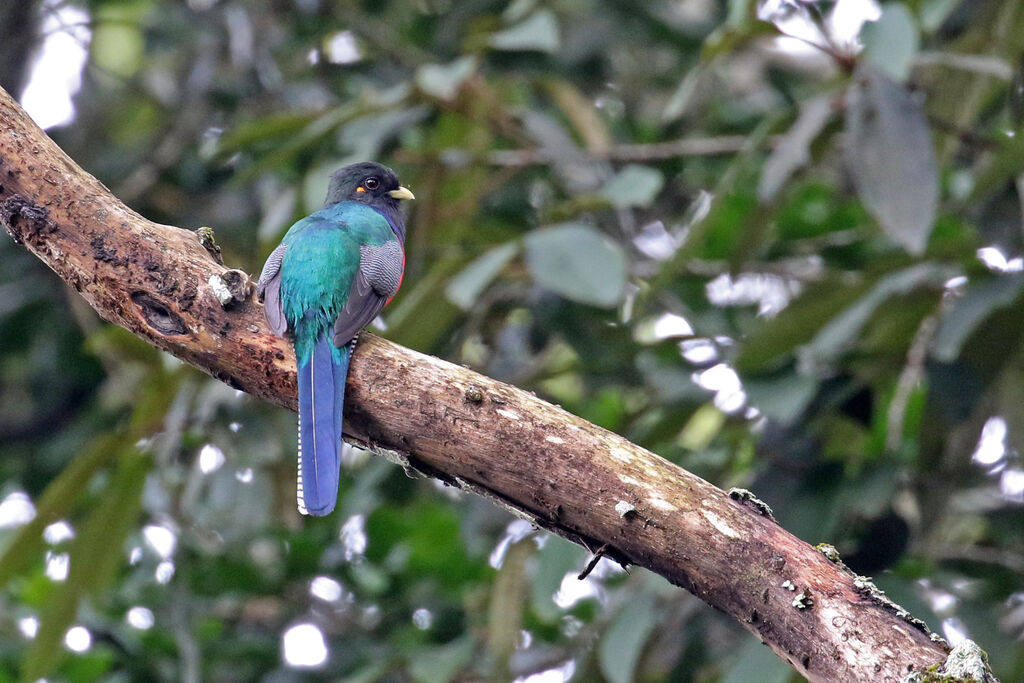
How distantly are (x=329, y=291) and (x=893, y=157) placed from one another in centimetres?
194

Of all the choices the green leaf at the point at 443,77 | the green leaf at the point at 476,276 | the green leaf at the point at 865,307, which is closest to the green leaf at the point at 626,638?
the green leaf at the point at 865,307

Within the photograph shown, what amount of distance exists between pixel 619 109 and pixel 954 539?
3181 mm

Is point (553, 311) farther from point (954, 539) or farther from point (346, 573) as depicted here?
point (954, 539)

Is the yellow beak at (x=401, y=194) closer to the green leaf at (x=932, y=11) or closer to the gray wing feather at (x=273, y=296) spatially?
the gray wing feather at (x=273, y=296)

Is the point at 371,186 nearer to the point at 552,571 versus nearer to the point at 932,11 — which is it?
the point at 552,571

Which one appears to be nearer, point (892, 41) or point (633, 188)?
point (892, 41)

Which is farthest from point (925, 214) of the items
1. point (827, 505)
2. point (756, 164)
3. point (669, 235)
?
point (669, 235)

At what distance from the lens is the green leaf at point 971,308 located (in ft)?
12.2

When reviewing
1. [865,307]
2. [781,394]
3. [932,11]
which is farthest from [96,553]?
[932,11]

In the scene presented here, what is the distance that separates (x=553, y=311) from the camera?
491 cm

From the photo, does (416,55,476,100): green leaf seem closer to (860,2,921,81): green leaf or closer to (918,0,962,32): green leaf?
(860,2,921,81): green leaf

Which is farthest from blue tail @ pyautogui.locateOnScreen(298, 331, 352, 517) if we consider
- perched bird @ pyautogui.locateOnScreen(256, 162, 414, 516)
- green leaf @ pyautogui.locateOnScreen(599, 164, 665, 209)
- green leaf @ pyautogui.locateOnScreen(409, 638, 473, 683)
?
green leaf @ pyautogui.locateOnScreen(599, 164, 665, 209)

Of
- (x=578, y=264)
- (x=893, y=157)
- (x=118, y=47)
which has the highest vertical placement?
(x=893, y=157)

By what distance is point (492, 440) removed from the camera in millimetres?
2633
